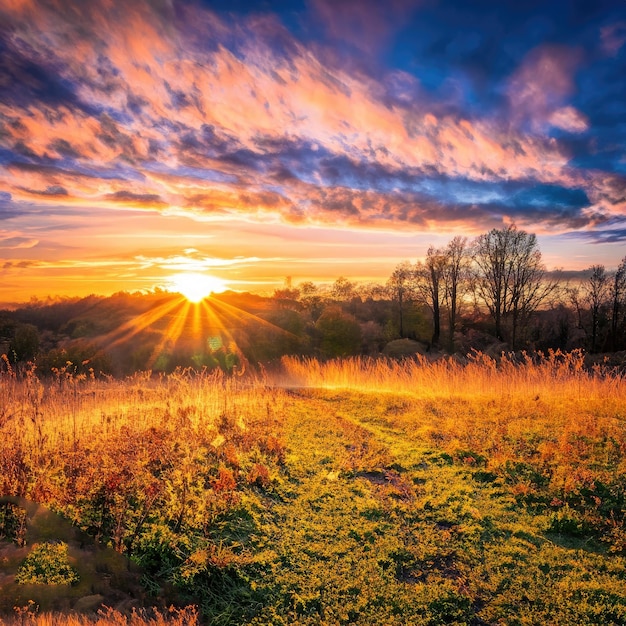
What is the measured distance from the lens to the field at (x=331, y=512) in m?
4.18

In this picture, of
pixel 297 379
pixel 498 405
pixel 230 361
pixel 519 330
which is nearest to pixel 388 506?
pixel 498 405

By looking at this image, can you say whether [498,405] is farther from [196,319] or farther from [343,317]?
[196,319]

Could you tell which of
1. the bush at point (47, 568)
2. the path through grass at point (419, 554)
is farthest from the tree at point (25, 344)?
the path through grass at point (419, 554)

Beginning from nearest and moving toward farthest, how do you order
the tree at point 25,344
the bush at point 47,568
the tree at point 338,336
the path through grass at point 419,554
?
the path through grass at point 419,554 < the bush at point 47,568 < the tree at point 25,344 < the tree at point 338,336

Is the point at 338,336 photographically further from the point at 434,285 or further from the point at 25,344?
the point at 25,344

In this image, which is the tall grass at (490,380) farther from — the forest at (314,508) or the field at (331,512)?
the field at (331,512)

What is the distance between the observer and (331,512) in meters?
5.74

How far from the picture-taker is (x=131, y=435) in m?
7.22

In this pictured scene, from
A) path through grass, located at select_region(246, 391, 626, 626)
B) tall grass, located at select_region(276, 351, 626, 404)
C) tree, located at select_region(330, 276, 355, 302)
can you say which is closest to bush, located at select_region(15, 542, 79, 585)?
path through grass, located at select_region(246, 391, 626, 626)

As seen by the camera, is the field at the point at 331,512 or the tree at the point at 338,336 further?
the tree at the point at 338,336

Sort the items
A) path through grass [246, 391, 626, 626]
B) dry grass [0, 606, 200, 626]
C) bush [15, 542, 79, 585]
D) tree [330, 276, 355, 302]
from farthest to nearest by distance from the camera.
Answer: tree [330, 276, 355, 302] < bush [15, 542, 79, 585] < path through grass [246, 391, 626, 626] < dry grass [0, 606, 200, 626]

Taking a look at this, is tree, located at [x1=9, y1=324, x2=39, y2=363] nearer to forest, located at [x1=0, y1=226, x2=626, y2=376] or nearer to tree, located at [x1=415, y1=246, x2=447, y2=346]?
forest, located at [x1=0, y1=226, x2=626, y2=376]

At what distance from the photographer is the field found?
418cm

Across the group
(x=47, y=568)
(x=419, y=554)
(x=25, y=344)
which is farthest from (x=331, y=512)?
(x=25, y=344)
